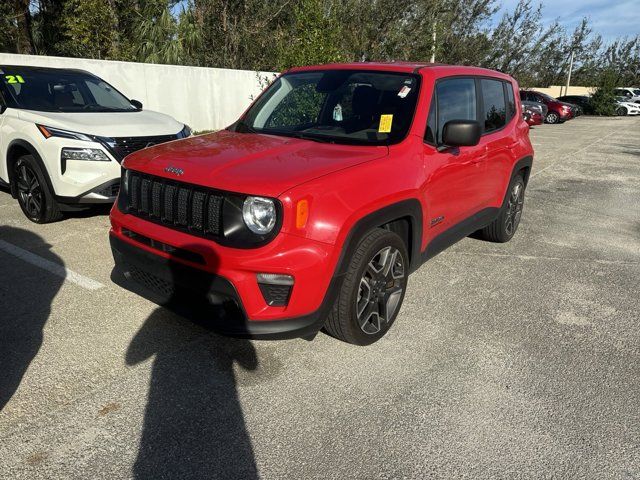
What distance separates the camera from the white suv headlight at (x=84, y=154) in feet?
16.4

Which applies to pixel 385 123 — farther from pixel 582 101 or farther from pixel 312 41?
pixel 582 101

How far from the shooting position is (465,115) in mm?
4133

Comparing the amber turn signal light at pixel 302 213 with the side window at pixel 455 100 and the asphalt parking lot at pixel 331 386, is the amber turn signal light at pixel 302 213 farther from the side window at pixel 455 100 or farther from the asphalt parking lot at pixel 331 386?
the side window at pixel 455 100

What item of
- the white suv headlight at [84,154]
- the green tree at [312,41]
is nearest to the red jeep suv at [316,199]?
the white suv headlight at [84,154]

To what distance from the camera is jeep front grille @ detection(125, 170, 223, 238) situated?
2.74 meters

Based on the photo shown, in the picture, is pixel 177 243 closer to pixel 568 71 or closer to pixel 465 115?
pixel 465 115

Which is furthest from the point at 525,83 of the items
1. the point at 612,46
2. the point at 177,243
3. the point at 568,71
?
the point at 177,243

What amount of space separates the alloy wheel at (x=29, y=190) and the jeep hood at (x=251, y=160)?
8.51 feet

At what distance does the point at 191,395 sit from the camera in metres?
2.72

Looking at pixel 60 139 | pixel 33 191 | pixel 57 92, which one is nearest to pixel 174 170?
pixel 60 139

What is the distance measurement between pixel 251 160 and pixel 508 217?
3.47 meters

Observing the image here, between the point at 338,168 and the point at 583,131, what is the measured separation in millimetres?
22382

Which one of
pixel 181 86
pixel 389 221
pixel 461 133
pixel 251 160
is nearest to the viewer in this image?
pixel 251 160

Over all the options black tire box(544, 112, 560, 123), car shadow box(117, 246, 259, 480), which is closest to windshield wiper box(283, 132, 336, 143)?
car shadow box(117, 246, 259, 480)
